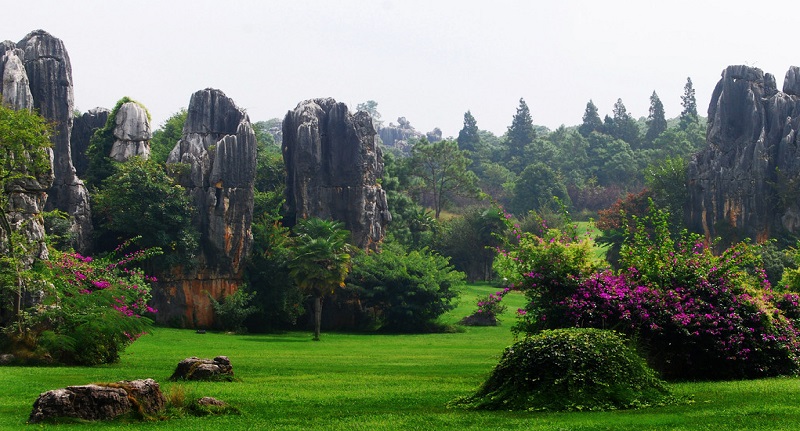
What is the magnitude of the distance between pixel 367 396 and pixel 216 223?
3490 centimetres

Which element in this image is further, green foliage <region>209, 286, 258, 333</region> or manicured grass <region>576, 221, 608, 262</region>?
green foliage <region>209, 286, 258, 333</region>

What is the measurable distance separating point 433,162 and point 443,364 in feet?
224

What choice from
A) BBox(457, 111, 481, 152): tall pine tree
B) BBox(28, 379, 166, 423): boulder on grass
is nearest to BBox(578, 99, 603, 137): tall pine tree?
BBox(457, 111, 481, 152): tall pine tree

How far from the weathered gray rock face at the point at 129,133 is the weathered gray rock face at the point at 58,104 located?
15.8ft

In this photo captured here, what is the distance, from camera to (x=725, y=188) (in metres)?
71.9

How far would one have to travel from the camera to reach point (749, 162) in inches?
2815

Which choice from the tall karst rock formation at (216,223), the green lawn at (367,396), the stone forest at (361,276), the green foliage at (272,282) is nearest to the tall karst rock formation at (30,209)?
the stone forest at (361,276)

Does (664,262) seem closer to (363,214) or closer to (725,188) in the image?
(363,214)

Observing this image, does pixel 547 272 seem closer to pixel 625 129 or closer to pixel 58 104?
pixel 58 104

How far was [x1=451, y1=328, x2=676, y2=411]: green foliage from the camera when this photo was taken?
1700cm

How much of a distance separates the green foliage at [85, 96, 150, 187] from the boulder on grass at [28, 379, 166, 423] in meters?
42.2

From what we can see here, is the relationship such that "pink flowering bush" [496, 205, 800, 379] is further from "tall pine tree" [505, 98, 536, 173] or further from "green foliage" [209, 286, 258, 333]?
"tall pine tree" [505, 98, 536, 173]

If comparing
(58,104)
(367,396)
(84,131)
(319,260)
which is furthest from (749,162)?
(367,396)

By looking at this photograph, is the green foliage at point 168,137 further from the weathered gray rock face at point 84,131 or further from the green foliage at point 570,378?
the green foliage at point 570,378
